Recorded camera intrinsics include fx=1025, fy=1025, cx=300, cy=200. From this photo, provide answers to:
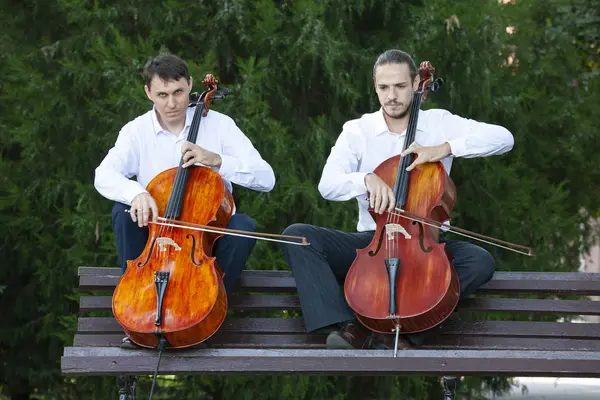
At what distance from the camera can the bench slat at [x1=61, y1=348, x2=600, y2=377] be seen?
3346 mm

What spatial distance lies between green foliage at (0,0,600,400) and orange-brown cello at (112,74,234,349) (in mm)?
1743

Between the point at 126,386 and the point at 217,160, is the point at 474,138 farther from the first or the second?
the point at 126,386

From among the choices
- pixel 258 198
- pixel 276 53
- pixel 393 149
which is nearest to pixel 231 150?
pixel 393 149

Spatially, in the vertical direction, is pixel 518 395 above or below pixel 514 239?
below

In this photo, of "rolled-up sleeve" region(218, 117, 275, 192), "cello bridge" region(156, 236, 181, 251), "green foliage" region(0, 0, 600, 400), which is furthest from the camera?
"green foliage" region(0, 0, 600, 400)

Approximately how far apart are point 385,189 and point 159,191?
0.81 metres

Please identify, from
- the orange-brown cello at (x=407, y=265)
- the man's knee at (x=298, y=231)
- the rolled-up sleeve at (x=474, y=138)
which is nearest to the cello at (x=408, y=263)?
the orange-brown cello at (x=407, y=265)

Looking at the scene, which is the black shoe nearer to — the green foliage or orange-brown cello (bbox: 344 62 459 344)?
orange-brown cello (bbox: 344 62 459 344)

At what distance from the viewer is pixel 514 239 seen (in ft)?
19.7

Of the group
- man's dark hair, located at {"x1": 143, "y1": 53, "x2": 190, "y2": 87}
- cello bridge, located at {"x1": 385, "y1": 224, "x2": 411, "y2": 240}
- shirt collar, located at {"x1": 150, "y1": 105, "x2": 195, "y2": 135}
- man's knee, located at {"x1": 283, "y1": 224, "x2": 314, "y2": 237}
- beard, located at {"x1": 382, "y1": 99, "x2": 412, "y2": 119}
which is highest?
man's dark hair, located at {"x1": 143, "y1": 53, "x2": 190, "y2": 87}

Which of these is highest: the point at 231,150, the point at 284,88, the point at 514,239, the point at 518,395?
the point at 284,88

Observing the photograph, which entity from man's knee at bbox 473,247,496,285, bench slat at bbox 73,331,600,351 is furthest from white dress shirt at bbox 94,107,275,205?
man's knee at bbox 473,247,496,285

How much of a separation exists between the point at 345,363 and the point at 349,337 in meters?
0.18

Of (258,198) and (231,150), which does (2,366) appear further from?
(231,150)
